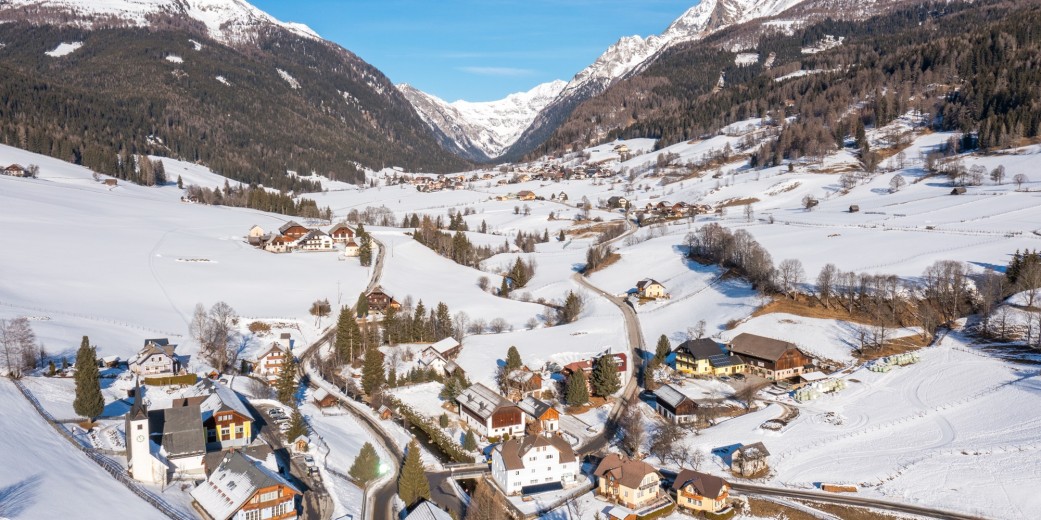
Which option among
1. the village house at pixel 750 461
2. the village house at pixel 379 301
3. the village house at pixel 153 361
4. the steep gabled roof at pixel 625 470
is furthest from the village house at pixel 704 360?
the village house at pixel 153 361

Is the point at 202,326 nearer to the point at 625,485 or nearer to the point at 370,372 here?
the point at 370,372

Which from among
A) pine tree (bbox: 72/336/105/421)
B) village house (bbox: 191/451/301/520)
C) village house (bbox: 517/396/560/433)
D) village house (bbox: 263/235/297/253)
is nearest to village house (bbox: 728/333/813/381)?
village house (bbox: 517/396/560/433)

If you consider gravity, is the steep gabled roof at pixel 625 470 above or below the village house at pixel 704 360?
below

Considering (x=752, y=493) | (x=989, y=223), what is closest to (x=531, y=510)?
(x=752, y=493)

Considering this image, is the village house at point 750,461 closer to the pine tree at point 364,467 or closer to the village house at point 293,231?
the pine tree at point 364,467

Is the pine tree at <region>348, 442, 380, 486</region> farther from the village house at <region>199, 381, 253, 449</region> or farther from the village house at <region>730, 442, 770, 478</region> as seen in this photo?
the village house at <region>730, 442, 770, 478</region>

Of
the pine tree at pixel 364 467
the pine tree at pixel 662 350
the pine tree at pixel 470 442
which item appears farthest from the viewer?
the pine tree at pixel 662 350
